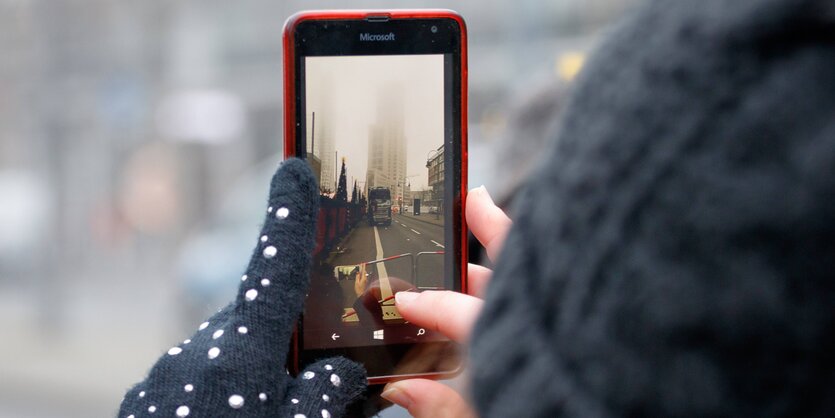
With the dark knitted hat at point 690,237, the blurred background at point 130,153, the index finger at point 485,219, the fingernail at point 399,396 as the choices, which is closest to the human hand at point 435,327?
the fingernail at point 399,396

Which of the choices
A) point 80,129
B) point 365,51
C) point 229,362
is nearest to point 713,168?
point 229,362

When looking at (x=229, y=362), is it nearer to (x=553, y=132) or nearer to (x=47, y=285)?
(x=553, y=132)

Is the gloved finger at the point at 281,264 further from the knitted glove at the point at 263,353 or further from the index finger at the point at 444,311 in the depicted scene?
the index finger at the point at 444,311

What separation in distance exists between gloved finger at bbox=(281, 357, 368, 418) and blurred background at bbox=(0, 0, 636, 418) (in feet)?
12.2

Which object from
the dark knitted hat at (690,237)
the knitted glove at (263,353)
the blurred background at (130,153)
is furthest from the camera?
the blurred background at (130,153)

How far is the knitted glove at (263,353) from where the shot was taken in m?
0.70

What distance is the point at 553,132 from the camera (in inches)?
14.1

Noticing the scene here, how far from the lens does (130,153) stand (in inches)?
321

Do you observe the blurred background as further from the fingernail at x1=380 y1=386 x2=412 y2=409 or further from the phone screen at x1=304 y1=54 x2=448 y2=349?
the fingernail at x1=380 y1=386 x2=412 y2=409

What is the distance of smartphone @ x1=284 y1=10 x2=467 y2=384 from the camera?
3.07ft

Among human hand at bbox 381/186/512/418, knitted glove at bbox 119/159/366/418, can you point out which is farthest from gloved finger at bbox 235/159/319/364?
human hand at bbox 381/186/512/418

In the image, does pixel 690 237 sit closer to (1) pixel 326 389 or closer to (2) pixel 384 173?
(1) pixel 326 389

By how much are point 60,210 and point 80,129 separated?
1122 millimetres

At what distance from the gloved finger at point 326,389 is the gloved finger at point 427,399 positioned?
0.05m
